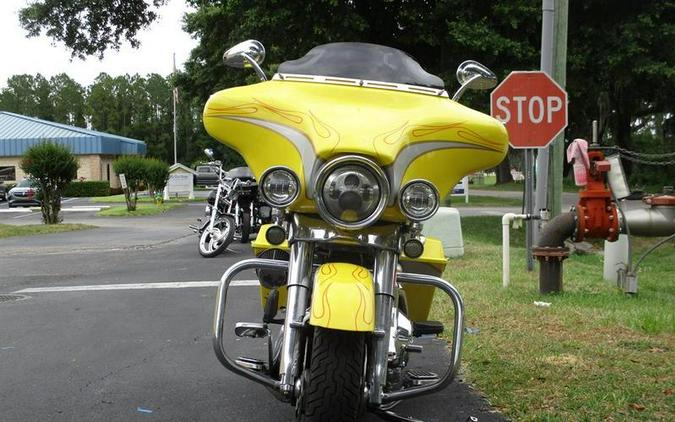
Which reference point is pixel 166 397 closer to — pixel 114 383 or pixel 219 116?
pixel 114 383

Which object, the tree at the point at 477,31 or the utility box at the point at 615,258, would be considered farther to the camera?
the tree at the point at 477,31

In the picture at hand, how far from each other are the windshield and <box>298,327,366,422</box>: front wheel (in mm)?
1470

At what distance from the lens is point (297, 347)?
3.17 m

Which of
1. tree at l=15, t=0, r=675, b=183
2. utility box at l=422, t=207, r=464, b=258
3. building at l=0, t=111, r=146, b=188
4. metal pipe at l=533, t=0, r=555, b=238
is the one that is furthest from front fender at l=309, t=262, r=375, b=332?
building at l=0, t=111, r=146, b=188

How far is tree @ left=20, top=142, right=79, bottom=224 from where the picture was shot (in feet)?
67.6

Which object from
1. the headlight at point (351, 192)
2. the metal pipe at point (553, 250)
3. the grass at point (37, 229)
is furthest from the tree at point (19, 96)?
the headlight at point (351, 192)

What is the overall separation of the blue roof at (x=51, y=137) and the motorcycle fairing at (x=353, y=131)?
50.1 m

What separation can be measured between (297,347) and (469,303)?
4382 millimetres

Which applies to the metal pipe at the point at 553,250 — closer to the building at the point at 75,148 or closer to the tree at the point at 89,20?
the tree at the point at 89,20

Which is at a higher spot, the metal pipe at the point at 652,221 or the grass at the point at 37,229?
the metal pipe at the point at 652,221

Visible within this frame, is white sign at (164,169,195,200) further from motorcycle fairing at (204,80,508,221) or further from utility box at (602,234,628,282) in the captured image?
motorcycle fairing at (204,80,508,221)

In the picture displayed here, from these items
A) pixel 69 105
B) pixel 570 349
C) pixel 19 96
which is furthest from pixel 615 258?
pixel 19 96

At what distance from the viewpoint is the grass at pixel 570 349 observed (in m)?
4.17

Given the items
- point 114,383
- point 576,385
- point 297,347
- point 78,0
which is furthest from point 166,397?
point 78,0
